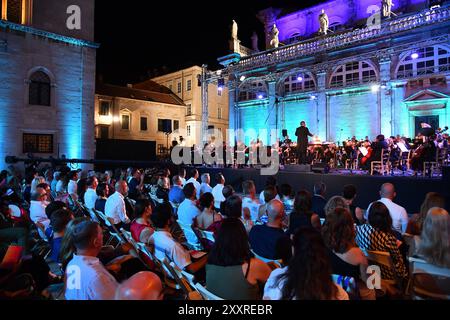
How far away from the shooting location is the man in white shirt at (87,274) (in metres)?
2.45

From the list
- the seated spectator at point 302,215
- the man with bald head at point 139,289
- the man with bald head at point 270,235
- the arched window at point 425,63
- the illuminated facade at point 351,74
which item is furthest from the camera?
the arched window at point 425,63

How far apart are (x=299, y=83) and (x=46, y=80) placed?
1864cm

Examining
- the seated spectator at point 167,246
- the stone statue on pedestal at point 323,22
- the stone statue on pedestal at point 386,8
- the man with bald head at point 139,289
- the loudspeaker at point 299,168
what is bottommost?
the seated spectator at point 167,246

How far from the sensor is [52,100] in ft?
64.6

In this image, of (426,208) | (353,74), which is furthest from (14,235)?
(353,74)

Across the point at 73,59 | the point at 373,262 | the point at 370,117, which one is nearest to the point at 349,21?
the point at 370,117

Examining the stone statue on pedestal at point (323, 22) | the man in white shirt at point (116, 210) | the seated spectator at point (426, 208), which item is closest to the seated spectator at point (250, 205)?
the man in white shirt at point (116, 210)

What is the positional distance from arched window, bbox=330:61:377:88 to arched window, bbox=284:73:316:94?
6.17 ft

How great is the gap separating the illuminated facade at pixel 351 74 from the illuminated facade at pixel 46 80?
27.9ft

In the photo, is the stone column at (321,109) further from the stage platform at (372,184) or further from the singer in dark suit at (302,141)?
the stage platform at (372,184)

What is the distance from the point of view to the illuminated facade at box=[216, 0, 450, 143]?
53.6 ft

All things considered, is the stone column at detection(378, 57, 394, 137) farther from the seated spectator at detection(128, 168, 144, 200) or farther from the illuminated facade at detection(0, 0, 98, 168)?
the illuminated facade at detection(0, 0, 98, 168)

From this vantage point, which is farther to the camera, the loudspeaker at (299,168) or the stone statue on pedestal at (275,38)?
the stone statue on pedestal at (275,38)
